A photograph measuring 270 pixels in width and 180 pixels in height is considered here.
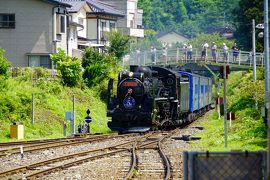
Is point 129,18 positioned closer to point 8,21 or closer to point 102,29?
point 102,29

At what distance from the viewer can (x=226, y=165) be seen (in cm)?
776

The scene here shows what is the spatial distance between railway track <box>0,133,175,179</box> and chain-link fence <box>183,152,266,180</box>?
6.74 meters

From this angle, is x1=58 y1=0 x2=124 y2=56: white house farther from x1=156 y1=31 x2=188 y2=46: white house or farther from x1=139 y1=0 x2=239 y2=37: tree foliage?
x1=139 y1=0 x2=239 y2=37: tree foliage

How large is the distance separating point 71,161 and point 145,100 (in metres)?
11.5

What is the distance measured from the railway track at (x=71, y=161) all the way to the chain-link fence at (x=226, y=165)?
6740 millimetres

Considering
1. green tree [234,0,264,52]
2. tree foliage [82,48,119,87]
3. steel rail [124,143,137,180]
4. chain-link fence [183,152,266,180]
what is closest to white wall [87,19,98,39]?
green tree [234,0,264,52]

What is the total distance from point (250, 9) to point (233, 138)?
40.6 metres

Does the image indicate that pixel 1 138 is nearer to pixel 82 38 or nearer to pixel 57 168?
pixel 57 168

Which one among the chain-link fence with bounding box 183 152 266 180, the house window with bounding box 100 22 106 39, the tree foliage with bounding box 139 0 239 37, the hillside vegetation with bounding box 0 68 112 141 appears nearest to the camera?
the chain-link fence with bounding box 183 152 266 180

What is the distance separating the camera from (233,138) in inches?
→ 918

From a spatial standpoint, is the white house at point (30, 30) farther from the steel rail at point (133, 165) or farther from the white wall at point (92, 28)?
the steel rail at point (133, 165)

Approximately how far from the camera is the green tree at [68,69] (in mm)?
38844

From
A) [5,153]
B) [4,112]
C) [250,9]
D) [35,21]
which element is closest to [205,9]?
[250,9]

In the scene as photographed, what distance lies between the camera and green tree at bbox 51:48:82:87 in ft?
127
